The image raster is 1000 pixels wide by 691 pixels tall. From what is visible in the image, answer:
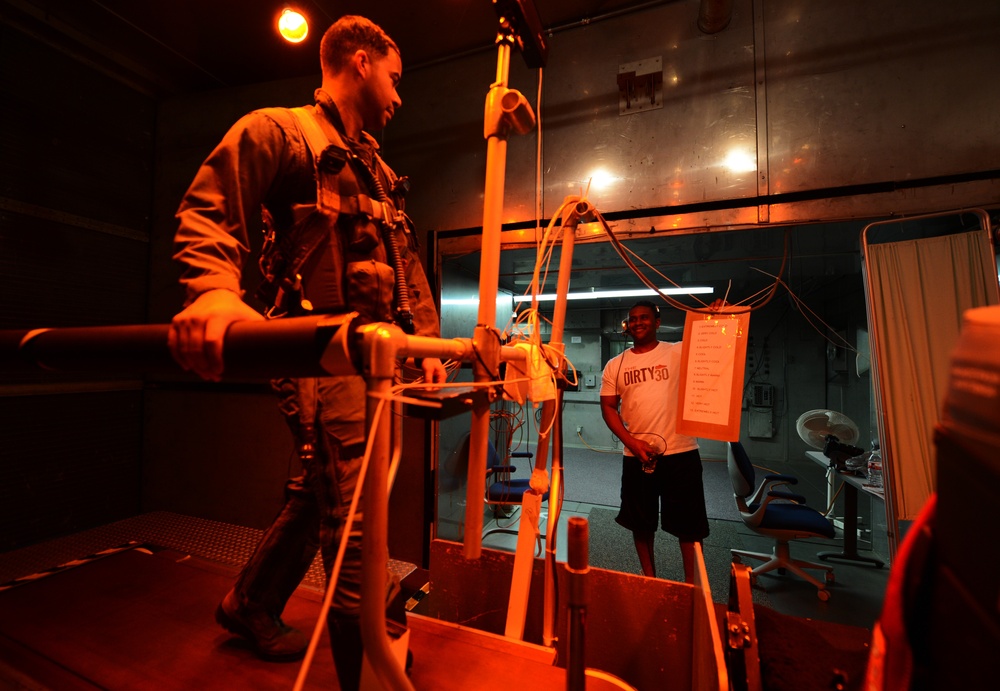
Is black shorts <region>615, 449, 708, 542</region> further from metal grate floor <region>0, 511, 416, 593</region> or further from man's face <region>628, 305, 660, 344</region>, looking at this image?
metal grate floor <region>0, 511, 416, 593</region>

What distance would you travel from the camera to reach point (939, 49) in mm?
1935

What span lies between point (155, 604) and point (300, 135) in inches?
74.6

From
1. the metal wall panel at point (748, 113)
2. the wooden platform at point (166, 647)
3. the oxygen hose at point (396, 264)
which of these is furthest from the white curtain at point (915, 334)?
the oxygen hose at point (396, 264)

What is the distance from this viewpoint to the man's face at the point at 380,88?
1389 millimetres

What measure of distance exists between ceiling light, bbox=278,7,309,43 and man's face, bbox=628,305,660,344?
2.75 m

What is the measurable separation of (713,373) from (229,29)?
12.2ft

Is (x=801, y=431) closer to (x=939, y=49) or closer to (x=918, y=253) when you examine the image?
(x=918, y=253)

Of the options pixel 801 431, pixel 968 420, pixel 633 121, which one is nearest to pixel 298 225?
pixel 968 420

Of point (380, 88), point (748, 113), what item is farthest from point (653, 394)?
point (380, 88)

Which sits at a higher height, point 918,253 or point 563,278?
point 918,253

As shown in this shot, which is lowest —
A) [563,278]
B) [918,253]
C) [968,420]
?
[968,420]

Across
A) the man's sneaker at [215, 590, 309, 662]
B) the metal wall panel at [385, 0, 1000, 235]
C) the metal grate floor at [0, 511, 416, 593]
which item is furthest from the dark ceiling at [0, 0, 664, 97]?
the metal grate floor at [0, 511, 416, 593]

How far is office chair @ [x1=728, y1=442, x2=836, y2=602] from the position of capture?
8.39ft

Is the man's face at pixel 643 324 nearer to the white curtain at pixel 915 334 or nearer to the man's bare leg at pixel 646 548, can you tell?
the white curtain at pixel 915 334
